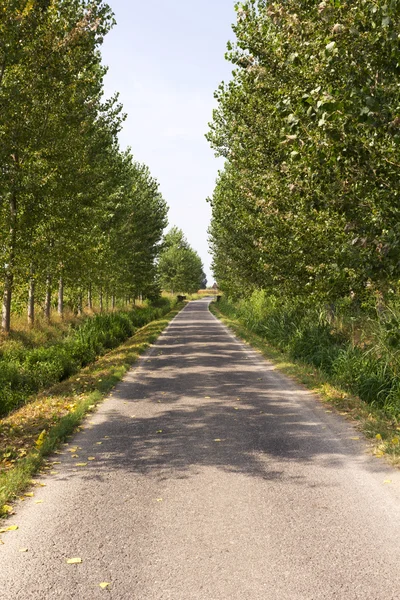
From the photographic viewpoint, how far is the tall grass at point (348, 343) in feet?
31.5

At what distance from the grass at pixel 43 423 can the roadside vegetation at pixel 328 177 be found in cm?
402

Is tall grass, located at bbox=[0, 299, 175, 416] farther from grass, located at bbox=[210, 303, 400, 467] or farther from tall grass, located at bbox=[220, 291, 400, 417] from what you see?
tall grass, located at bbox=[220, 291, 400, 417]

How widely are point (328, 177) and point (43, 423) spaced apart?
5.61m

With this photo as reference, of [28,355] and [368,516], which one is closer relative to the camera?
[368,516]

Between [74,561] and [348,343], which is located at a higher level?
[348,343]

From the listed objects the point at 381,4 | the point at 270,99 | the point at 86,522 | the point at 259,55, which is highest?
the point at 259,55

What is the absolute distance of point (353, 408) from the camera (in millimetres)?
8852

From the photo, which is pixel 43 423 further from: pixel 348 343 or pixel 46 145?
pixel 46 145

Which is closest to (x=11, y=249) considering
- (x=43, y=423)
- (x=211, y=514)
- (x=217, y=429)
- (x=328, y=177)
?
(x=43, y=423)

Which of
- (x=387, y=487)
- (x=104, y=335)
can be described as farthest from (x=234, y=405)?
(x=104, y=335)

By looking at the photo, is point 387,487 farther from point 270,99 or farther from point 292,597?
point 270,99

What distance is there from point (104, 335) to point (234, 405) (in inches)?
400

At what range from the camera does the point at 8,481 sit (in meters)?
5.55

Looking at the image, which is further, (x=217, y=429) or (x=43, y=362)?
(x=43, y=362)
